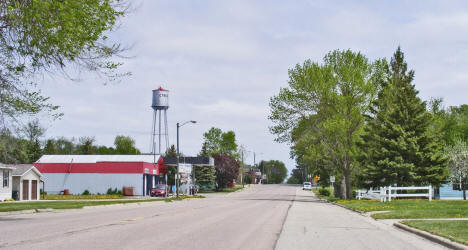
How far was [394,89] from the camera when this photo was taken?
42.3 metres

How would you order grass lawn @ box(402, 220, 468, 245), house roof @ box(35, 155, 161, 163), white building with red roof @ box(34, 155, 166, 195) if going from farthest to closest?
house roof @ box(35, 155, 161, 163), white building with red roof @ box(34, 155, 166, 195), grass lawn @ box(402, 220, 468, 245)

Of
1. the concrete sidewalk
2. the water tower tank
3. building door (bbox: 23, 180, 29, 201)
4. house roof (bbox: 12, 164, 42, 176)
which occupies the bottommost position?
building door (bbox: 23, 180, 29, 201)

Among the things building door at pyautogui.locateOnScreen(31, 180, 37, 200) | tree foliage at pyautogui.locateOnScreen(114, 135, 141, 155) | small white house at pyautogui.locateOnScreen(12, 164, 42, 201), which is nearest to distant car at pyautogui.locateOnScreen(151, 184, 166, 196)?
small white house at pyautogui.locateOnScreen(12, 164, 42, 201)

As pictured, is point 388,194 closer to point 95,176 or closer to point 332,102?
point 332,102

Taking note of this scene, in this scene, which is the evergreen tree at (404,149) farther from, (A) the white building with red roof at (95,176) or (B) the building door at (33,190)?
(B) the building door at (33,190)

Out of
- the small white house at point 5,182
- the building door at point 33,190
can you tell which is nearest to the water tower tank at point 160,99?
the building door at point 33,190

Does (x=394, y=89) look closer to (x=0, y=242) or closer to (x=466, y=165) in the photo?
(x=466, y=165)

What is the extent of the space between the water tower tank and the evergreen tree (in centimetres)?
4305

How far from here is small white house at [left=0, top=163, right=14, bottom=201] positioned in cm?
4759

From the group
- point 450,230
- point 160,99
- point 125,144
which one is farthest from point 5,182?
point 125,144

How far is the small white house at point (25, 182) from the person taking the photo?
5156cm

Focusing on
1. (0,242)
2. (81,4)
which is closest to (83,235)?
(0,242)

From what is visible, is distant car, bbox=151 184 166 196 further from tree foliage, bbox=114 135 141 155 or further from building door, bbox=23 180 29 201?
tree foliage, bbox=114 135 141 155

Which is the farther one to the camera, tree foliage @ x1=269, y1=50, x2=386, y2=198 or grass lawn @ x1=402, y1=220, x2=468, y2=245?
tree foliage @ x1=269, y1=50, x2=386, y2=198
